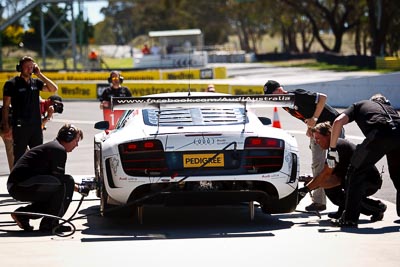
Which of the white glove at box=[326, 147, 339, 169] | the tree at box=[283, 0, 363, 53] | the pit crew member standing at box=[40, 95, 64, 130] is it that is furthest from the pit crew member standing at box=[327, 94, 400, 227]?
the tree at box=[283, 0, 363, 53]

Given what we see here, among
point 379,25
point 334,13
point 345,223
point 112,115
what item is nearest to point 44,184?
point 345,223

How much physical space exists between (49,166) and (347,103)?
20938mm

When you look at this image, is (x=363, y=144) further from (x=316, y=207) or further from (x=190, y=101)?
(x=190, y=101)

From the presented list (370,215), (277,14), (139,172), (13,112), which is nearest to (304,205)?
(370,215)

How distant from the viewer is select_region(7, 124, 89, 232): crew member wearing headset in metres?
9.08

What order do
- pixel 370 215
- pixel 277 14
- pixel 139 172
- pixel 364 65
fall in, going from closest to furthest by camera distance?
pixel 139 172
pixel 370 215
pixel 364 65
pixel 277 14

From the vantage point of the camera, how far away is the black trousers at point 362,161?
918 cm

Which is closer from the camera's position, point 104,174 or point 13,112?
point 104,174

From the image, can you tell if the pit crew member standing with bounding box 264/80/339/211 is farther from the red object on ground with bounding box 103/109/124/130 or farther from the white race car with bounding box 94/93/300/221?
the red object on ground with bounding box 103/109/124/130

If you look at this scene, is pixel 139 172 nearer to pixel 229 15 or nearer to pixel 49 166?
pixel 49 166

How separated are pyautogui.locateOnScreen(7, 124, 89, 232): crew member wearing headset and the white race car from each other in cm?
39

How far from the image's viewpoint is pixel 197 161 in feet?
29.5

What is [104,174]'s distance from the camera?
362 inches

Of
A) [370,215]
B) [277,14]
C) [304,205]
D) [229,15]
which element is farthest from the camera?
[229,15]
